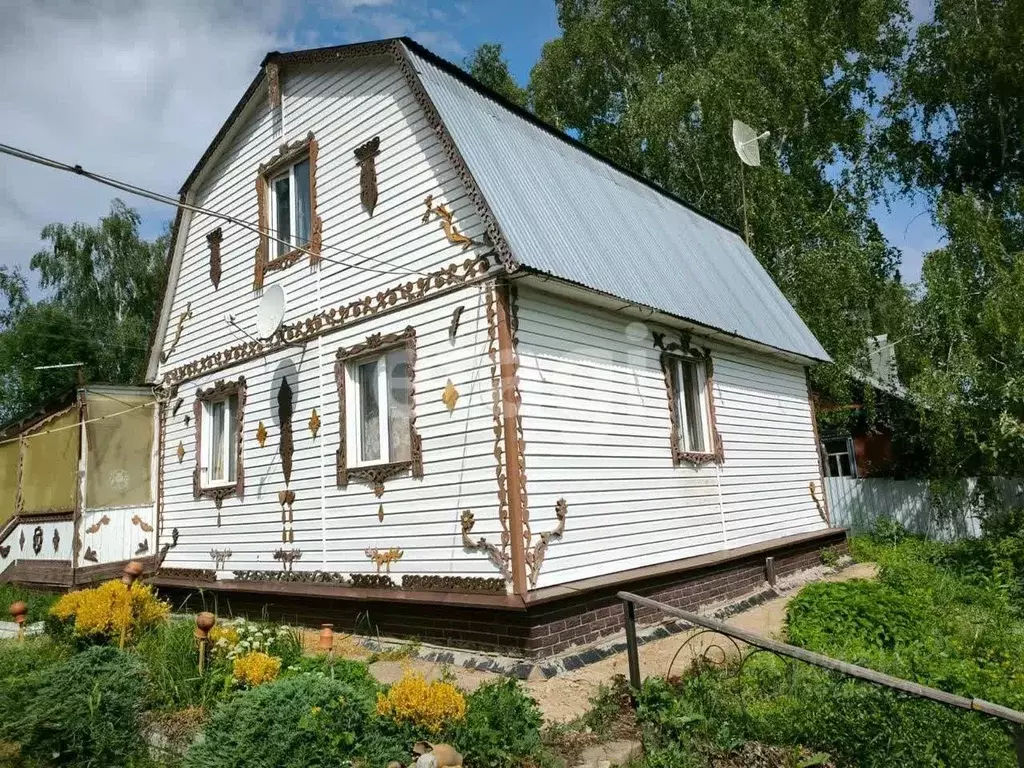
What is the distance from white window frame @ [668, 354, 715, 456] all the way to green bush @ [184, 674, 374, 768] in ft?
21.0

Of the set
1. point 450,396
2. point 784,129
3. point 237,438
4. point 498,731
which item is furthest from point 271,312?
point 784,129

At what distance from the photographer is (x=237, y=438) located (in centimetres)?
1112

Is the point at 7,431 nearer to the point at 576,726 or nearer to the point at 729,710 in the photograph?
the point at 576,726

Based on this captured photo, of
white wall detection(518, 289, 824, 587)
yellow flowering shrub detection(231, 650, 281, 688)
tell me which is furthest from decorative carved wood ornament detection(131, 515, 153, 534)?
white wall detection(518, 289, 824, 587)

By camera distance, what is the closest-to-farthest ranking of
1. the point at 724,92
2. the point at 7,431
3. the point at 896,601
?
the point at 896,601, the point at 7,431, the point at 724,92

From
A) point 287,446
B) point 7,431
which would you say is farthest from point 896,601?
point 7,431

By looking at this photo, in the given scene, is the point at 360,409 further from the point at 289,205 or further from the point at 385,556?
the point at 289,205

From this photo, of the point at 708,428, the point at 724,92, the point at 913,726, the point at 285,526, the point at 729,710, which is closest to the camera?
the point at 913,726

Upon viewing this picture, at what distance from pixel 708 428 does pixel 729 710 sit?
6358 mm

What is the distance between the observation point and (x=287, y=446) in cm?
1012

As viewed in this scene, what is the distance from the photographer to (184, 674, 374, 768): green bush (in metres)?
4.41

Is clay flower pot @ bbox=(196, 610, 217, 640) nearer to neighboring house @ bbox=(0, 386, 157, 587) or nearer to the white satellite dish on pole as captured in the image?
neighboring house @ bbox=(0, 386, 157, 587)

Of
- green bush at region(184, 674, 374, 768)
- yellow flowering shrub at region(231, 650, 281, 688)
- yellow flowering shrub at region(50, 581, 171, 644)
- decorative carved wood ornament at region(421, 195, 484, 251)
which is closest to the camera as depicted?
green bush at region(184, 674, 374, 768)

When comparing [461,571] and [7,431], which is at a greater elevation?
[7,431]
